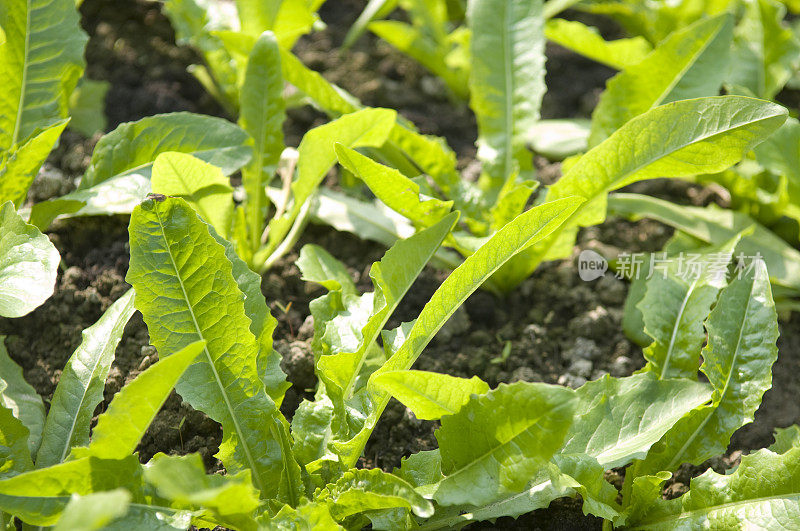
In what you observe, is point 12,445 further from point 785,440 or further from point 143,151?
point 785,440

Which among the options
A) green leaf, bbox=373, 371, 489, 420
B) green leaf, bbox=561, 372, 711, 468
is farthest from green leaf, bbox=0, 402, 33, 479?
green leaf, bbox=561, 372, 711, 468

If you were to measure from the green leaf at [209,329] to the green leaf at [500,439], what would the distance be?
12.8 inches

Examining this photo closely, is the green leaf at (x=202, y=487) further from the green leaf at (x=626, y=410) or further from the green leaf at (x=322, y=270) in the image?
the green leaf at (x=626, y=410)

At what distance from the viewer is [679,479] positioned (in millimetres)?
1562

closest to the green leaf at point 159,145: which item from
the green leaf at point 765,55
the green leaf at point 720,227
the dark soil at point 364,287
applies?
the dark soil at point 364,287

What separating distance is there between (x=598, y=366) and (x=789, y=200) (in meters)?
0.73

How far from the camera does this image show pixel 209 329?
52.5 inches

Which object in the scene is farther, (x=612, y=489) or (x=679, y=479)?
(x=679, y=479)

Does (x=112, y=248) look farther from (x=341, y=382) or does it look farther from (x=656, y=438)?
(x=656, y=438)

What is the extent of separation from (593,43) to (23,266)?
1.72 m

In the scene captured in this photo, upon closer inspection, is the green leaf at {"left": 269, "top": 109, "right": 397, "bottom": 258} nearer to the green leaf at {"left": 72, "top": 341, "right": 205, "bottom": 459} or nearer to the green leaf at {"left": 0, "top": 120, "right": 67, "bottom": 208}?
the green leaf at {"left": 0, "top": 120, "right": 67, "bottom": 208}

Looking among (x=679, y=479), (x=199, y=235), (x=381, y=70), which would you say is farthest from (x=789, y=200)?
(x=199, y=235)

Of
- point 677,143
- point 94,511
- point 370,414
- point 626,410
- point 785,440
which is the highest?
point 677,143

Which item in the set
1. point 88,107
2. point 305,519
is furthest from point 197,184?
point 88,107
